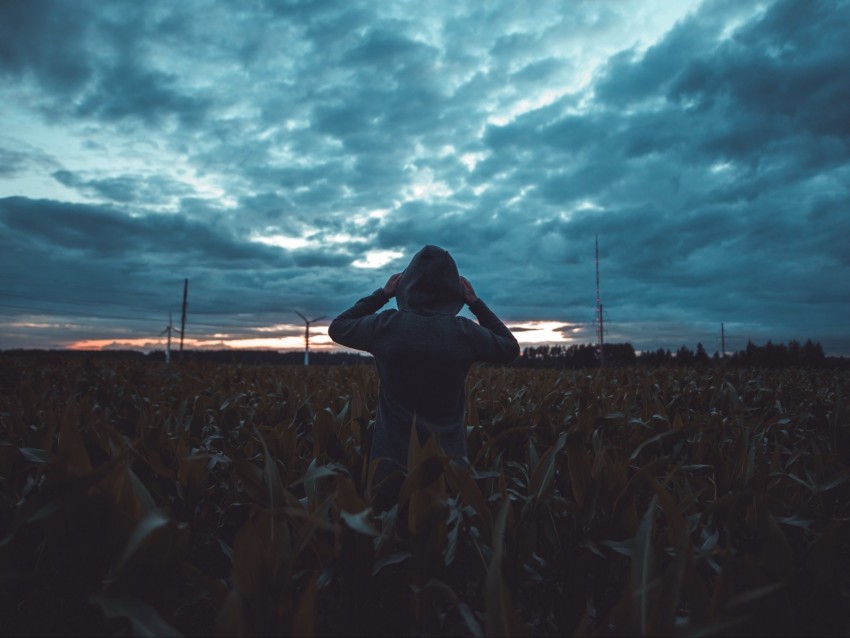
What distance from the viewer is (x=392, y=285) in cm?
298

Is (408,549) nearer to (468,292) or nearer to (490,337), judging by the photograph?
(490,337)

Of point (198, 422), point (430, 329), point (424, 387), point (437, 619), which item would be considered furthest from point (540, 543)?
point (198, 422)

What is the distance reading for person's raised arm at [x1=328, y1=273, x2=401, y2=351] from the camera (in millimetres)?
2805

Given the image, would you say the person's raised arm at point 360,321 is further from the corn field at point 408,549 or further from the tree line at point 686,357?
the tree line at point 686,357

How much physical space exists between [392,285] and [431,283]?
355mm

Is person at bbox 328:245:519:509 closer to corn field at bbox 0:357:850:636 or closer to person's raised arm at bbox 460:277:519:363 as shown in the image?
person's raised arm at bbox 460:277:519:363

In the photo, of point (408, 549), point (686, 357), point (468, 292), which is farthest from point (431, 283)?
point (686, 357)

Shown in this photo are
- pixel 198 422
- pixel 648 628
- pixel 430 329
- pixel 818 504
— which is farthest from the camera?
Answer: pixel 198 422

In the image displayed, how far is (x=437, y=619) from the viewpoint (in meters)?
1.60

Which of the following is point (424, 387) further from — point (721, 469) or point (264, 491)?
point (721, 469)

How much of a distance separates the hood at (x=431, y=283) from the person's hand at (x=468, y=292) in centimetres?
10

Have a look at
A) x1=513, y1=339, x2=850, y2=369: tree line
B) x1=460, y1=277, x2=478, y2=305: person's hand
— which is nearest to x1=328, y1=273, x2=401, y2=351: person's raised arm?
x1=460, y1=277, x2=478, y2=305: person's hand

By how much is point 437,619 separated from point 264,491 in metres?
1.10

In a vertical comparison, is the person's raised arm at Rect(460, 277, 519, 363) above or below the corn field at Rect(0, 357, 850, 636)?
above
